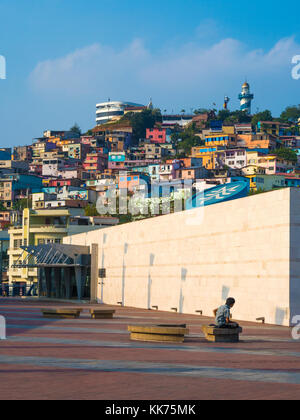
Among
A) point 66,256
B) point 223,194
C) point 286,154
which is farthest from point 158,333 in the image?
point 286,154

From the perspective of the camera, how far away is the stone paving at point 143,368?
9297mm

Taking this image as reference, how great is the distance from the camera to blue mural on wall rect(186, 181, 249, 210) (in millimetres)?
35438

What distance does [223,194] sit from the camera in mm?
36125

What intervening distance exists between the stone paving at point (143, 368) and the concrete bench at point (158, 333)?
1.26 ft

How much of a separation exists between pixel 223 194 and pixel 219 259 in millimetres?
6244

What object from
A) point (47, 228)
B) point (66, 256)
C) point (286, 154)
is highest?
point (286, 154)

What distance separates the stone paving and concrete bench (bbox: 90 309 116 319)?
901 cm

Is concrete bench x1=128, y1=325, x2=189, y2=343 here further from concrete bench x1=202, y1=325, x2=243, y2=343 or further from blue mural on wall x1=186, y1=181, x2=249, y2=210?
blue mural on wall x1=186, y1=181, x2=249, y2=210

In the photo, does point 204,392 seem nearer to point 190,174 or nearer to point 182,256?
point 182,256

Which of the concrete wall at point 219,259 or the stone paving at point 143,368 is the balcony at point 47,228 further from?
the stone paving at point 143,368

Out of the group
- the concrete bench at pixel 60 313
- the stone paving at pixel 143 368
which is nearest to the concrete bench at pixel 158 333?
the stone paving at pixel 143 368

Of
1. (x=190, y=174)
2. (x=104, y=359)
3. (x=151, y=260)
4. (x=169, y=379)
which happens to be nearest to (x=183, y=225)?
(x=151, y=260)

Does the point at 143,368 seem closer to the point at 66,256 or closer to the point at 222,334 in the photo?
the point at 222,334

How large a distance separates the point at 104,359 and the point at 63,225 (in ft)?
249
